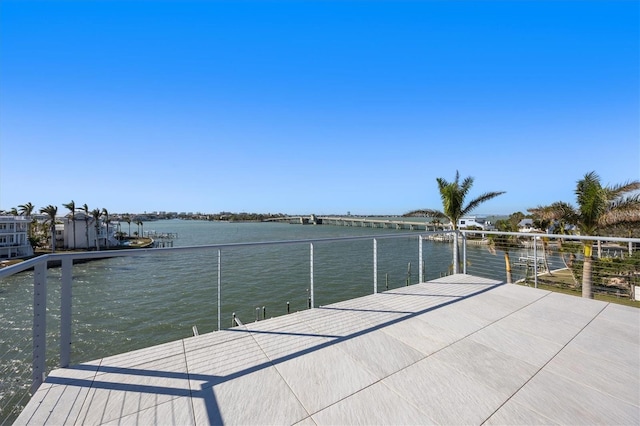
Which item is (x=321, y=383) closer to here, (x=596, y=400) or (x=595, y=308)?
(x=596, y=400)

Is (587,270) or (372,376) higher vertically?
(372,376)

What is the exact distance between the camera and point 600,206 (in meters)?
8.86

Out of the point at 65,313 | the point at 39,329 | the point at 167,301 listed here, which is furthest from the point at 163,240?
the point at 39,329

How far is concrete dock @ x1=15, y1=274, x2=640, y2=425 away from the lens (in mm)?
1634

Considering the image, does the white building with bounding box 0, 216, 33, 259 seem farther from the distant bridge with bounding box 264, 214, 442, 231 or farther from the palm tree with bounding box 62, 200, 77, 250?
the distant bridge with bounding box 264, 214, 442, 231

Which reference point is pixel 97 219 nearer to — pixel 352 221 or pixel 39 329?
pixel 39 329

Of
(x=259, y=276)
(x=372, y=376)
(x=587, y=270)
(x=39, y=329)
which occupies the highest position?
(x=39, y=329)

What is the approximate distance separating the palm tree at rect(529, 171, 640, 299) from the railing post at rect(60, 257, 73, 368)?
11637 mm

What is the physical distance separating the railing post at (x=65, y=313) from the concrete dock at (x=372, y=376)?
0.16 meters

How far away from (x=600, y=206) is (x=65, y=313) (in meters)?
13.3

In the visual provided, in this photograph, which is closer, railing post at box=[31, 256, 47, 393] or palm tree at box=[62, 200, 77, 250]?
railing post at box=[31, 256, 47, 393]

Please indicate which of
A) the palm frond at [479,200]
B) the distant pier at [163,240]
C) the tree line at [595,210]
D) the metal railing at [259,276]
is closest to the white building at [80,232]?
the distant pier at [163,240]

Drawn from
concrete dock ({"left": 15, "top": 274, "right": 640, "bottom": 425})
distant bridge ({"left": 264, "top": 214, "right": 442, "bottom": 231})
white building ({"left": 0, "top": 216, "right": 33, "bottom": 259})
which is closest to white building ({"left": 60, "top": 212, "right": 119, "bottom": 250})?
white building ({"left": 0, "top": 216, "right": 33, "bottom": 259})

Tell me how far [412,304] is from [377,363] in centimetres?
174
